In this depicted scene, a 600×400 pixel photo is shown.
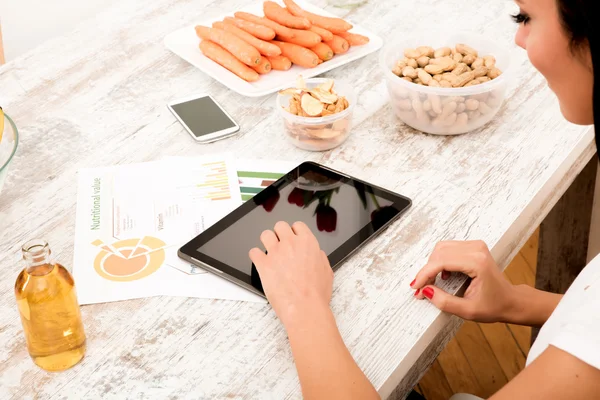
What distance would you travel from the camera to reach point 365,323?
0.91 m

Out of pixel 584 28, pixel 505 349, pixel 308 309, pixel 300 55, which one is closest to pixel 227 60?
pixel 300 55

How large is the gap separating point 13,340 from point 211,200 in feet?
1.19

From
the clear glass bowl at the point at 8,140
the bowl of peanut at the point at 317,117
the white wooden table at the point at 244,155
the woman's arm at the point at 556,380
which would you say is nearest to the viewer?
the woman's arm at the point at 556,380

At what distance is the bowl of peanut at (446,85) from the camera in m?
1.21

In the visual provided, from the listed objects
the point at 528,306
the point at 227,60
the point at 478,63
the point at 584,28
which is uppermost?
the point at 584,28

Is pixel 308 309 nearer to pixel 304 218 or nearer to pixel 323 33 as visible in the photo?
pixel 304 218

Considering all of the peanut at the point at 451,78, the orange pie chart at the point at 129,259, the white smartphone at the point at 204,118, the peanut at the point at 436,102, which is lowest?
the orange pie chart at the point at 129,259

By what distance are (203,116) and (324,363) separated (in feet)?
2.11

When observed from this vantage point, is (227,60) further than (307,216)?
Yes

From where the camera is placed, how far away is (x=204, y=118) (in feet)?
4.31

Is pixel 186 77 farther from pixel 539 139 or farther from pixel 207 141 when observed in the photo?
pixel 539 139

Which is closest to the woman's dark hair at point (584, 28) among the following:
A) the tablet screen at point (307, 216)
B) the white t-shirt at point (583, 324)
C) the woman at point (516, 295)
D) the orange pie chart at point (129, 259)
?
the woman at point (516, 295)

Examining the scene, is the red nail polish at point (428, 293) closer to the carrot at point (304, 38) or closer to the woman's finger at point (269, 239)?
the woman's finger at point (269, 239)

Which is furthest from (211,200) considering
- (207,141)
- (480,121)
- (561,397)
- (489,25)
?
(489,25)
